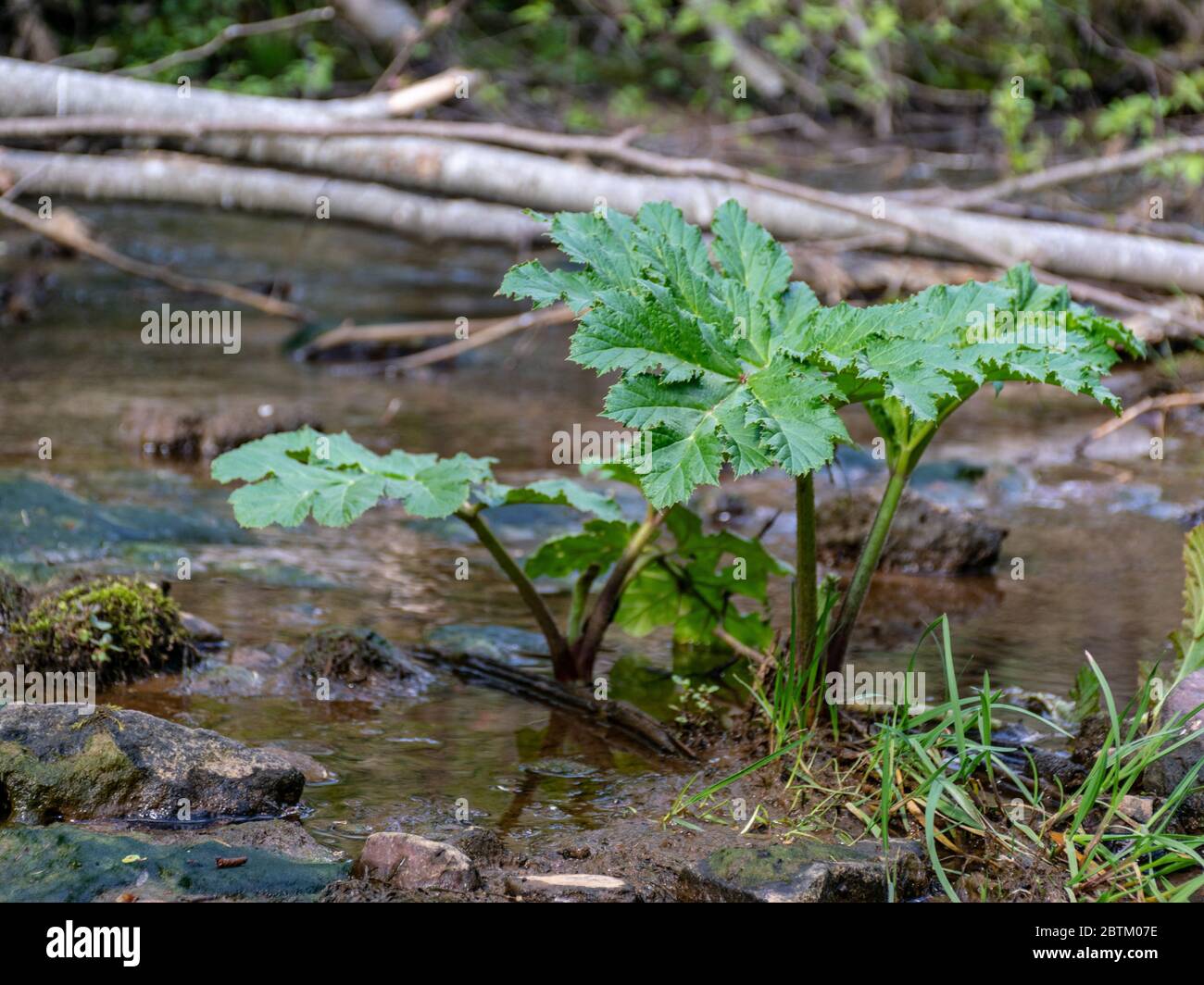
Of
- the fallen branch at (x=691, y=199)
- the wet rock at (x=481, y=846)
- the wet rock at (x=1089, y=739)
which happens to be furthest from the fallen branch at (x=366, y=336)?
the wet rock at (x=481, y=846)

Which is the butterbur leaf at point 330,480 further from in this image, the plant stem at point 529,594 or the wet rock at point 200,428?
the wet rock at point 200,428

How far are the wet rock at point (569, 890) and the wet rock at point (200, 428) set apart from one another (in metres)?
4.03

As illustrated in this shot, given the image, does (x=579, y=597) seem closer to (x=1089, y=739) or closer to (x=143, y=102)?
(x=1089, y=739)

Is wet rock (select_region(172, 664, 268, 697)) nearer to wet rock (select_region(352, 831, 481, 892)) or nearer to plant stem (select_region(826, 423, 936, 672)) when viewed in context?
wet rock (select_region(352, 831, 481, 892))

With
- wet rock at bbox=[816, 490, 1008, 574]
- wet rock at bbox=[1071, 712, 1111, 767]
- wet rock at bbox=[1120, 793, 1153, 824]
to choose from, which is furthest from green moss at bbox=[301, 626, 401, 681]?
wet rock at bbox=[816, 490, 1008, 574]

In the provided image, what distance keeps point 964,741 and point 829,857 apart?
1.34 feet

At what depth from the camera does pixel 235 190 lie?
810 centimetres

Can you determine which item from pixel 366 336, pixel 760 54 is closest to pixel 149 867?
pixel 366 336

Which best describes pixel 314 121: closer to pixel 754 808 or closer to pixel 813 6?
pixel 754 808

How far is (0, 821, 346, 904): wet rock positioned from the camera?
2.30 m

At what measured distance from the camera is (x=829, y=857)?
243 centimetres

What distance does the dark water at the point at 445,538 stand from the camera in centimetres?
314

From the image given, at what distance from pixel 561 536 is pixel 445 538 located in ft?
5.91

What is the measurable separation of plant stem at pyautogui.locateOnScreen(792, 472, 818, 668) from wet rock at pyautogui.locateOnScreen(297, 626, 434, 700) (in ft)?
3.59
